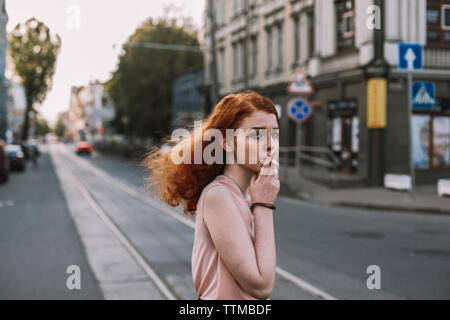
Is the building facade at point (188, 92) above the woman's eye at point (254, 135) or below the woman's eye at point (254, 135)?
above

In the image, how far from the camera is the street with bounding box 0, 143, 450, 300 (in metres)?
Answer: 6.23

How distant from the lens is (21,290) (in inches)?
243

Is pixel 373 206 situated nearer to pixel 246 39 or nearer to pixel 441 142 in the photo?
pixel 441 142

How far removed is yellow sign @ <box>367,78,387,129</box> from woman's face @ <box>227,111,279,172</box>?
18638 mm

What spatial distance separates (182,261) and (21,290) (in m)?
2.30

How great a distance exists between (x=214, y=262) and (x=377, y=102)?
1889 centimetres

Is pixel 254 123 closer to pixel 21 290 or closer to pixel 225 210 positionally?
pixel 225 210

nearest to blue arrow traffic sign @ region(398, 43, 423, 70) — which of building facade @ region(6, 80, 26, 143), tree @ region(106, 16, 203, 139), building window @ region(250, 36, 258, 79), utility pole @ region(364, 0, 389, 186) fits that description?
utility pole @ region(364, 0, 389, 186)

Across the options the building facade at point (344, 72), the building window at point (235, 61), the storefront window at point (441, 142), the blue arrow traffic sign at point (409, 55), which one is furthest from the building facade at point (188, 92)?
the blue arrow traffic sign at point (409, 55)

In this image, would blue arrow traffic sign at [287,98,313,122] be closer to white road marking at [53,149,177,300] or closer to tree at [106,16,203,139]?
white road marking at [53,149,177,300]

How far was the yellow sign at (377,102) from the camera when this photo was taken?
1981 centimetres

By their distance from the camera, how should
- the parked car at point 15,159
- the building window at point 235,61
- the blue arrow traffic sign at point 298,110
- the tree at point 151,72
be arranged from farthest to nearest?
the tree at point 151,72
the parked car at point 15,159
the building window at point 235,61
the blue arrow traffic sign at point 298,110

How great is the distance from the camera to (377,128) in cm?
2012

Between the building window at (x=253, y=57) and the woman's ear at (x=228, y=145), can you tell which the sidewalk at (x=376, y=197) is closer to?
the building window at (x=253, y=57)
